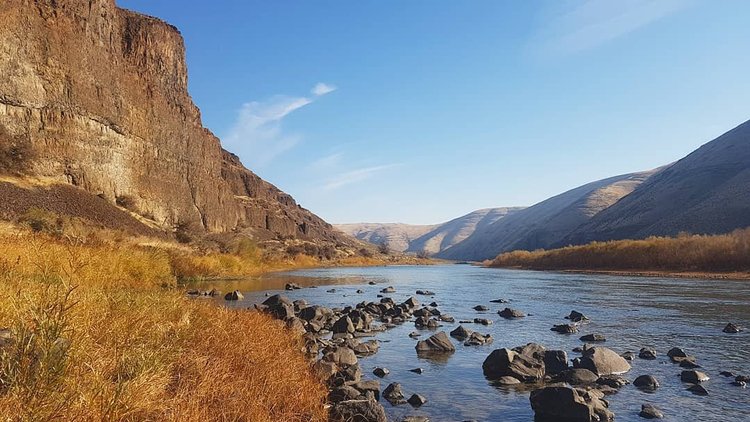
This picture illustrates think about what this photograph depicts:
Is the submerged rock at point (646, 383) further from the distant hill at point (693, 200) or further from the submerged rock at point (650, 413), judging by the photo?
the distant hill at point (693, 200)

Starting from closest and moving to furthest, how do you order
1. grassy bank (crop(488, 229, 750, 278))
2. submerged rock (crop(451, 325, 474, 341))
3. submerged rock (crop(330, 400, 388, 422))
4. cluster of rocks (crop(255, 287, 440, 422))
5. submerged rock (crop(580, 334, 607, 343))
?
submerged rock (crop(330, 400, 388, 422)) < cluster of rocks (crop(255, 287, 440, 422)) < submerged rock (crop(580, 334, 607, 343)) < submerged rock (crop(451, 325, 474, 341)) < grassy bank (crop(488, 229, 750, 278))

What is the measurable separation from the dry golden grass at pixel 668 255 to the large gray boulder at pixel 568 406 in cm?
5516

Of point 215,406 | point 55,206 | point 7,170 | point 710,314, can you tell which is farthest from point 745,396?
point 7,170

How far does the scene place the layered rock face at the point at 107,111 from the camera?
173 feet

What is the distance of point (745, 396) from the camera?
9.88 m

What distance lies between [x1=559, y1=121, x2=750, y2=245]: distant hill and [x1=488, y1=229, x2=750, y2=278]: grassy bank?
31539mm

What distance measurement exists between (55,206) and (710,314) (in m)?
53.3

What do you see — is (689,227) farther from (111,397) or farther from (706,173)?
(111,397)

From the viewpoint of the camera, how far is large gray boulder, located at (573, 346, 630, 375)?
11.7 m

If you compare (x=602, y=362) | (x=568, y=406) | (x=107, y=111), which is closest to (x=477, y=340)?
(x=602, y=362)

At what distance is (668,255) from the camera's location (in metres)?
60.7

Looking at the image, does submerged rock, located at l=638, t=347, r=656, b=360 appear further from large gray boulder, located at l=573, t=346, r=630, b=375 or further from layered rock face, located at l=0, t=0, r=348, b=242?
layered rock face, located at l=0, t=0, r=348, b=242

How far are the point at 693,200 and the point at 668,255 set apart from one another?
6341cm

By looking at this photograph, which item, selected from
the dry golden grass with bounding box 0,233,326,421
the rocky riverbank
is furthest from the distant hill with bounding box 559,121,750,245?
the dry golden grass with bounding box 0,233,326,421
